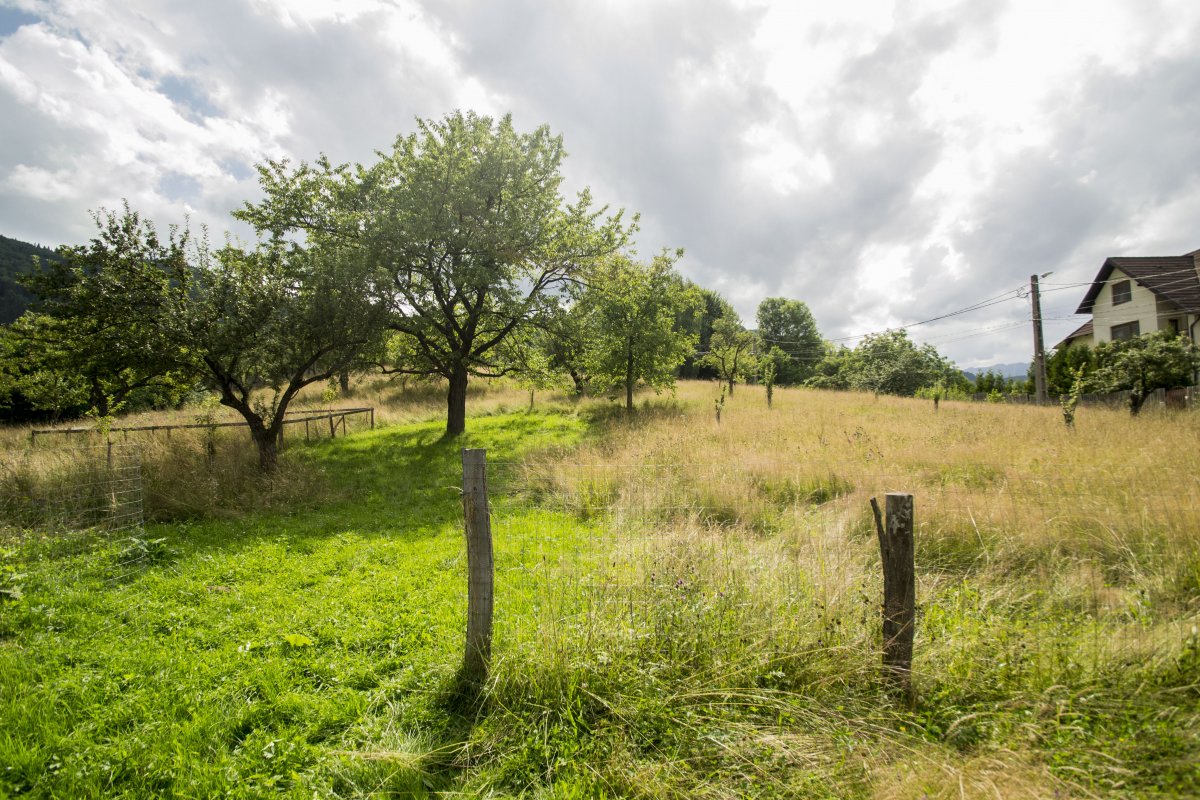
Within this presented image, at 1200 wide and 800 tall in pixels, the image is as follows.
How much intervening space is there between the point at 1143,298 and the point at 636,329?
32176 millimetres

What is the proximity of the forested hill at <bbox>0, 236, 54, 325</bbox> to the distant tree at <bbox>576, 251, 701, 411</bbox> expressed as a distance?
2327 inches

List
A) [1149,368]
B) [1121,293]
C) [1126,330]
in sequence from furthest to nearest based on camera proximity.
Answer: [1121,293]
[1126,330]
[1149,368]

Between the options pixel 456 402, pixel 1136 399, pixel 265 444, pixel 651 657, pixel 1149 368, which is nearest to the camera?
pixel 651 657

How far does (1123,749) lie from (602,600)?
3176 mm

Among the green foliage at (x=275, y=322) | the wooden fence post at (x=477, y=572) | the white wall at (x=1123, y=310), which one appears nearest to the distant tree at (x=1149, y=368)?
the white wall at (x=1123, y=310)

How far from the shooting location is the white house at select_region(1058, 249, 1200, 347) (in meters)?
25.1

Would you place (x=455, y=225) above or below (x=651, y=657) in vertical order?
above

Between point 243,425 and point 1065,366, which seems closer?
point 243,425

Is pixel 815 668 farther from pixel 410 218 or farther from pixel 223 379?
pixel 410 218

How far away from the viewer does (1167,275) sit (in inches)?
1008

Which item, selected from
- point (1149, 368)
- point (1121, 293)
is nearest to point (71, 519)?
point (1149, 368)

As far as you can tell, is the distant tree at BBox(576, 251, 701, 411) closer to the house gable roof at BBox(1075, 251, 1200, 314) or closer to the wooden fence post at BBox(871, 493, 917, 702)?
the wooden fence post at BBox(871, 493, 917, 702)

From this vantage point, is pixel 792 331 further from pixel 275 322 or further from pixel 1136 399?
pixel 275 322

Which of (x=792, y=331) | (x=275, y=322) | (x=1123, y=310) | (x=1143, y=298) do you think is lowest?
(x=275, y=322)
